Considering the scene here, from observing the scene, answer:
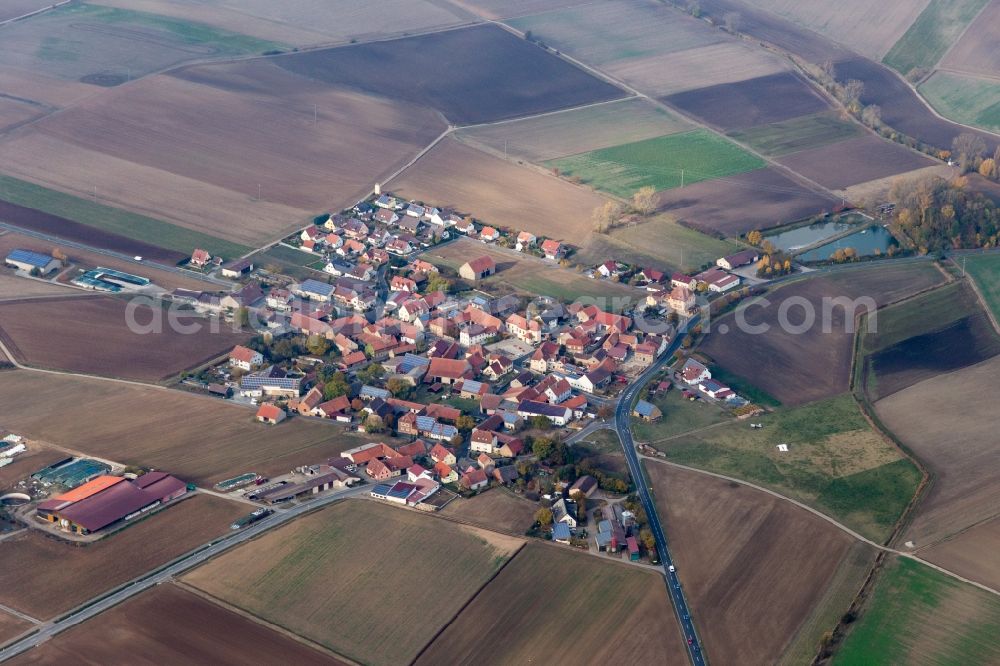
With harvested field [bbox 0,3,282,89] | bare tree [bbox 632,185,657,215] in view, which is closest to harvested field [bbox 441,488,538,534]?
bare tree [bbox 632,185,657,215]

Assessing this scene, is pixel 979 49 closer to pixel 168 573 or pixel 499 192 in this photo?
pixel 499 192

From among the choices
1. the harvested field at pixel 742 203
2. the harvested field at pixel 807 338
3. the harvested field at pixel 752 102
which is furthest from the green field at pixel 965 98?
the harvested field at pixel 807 338

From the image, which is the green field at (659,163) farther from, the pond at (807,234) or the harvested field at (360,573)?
the harvested field at (360,573)

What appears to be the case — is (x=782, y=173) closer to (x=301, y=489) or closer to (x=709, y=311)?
(x=709, y=311)

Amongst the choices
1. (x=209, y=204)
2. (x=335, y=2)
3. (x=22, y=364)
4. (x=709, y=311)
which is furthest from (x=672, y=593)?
(x=335, y=2)

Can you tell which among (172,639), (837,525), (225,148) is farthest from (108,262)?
(837,525)

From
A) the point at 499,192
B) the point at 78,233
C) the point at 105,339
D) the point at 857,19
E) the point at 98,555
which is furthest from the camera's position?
the point at 857,19
